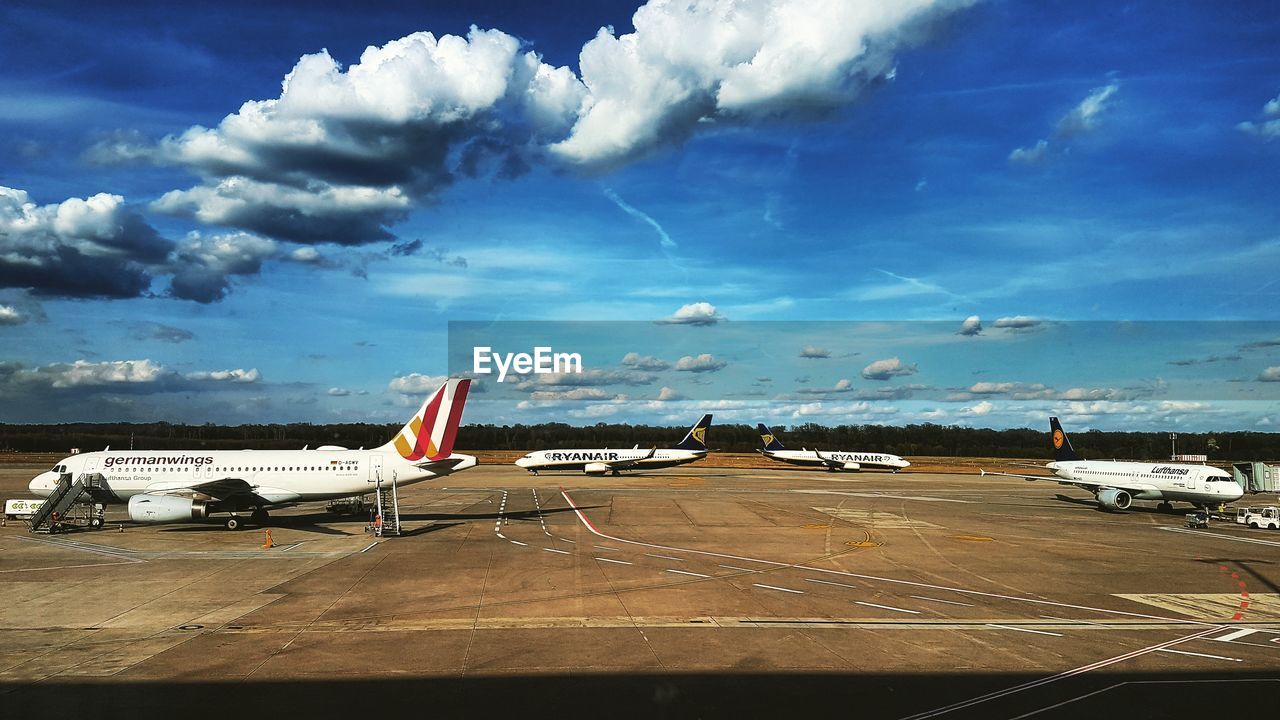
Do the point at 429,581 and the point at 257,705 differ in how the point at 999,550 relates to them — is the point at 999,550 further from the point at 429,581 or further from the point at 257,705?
the point at 257,705

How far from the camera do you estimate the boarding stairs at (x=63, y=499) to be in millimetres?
40312

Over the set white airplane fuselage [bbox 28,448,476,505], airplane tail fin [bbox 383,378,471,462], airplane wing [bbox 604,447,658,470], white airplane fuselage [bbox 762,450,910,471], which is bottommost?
white airplane fuselage [bbox 762,450,910,471]

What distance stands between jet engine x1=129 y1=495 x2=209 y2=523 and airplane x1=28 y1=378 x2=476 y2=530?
45.2 inches

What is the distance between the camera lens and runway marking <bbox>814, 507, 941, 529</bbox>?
46.5 meters

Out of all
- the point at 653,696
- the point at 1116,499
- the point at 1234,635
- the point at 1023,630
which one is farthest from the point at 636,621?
the point at 1116,499

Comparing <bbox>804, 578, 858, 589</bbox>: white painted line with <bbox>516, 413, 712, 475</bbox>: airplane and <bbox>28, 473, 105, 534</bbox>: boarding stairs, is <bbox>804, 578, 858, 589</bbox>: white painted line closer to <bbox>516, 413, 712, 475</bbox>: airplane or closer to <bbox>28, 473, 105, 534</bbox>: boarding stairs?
<bbox>28, 473, 105, 534</bbox>: boarding stairs

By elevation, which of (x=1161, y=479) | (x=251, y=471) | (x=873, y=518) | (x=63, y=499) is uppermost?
(x=251, y=471)

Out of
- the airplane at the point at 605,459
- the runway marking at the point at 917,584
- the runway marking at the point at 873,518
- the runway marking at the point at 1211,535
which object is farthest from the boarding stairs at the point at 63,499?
the runway marking at the point at 1211,535

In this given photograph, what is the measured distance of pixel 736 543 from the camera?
3766 cm

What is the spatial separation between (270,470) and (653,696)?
36086mm

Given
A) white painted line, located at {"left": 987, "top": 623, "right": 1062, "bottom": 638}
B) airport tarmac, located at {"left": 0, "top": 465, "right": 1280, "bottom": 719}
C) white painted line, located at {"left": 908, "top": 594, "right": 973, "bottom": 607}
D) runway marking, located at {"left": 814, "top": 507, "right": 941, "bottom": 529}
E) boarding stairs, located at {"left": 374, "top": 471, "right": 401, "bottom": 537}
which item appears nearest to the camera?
airport tarmac, located at {"left": 0, "top": 465, "right": 1280, "bottom": 719}

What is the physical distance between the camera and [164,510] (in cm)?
4028

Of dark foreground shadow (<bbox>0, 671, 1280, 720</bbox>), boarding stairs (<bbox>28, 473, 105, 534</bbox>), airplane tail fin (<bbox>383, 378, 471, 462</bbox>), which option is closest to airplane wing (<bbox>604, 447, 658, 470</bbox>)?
airplane tail fin (<bbox>383, 378, 471, 462</bbox>)

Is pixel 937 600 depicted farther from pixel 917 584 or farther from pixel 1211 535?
pixel 1211 535
